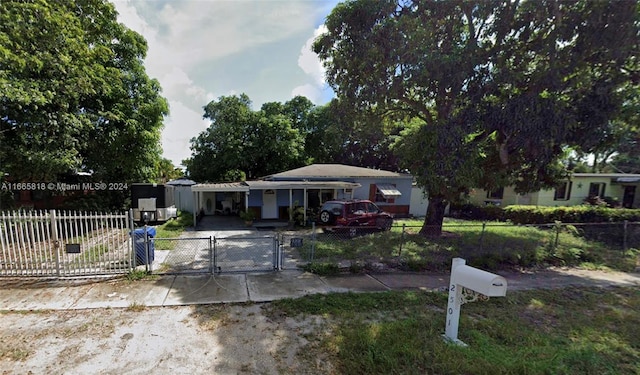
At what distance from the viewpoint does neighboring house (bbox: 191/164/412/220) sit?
14.9 m

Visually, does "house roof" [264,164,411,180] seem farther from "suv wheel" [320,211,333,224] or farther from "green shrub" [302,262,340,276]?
"green shrub" [302,262,340,276]

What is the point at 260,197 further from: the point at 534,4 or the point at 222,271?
the point at 534,4

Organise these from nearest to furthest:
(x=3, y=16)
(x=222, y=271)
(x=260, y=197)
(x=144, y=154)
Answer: (x=3, y=16) < (x=222, y=271) < (x=144, y=154) < (x=260, y=197)

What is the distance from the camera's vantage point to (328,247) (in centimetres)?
910

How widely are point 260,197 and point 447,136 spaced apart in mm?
10804

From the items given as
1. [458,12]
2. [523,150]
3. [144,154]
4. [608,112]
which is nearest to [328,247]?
[523,150]

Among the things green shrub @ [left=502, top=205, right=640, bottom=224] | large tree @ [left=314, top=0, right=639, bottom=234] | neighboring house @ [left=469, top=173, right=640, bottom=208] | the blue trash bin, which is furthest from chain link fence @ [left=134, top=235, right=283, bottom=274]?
neighboring house @ [left=469, top=173, right=640, bottom=208]

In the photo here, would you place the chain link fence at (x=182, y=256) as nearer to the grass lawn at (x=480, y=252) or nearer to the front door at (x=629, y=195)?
the grass lawn at (x=480, y=252)

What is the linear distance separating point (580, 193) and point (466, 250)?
19223 millimetres

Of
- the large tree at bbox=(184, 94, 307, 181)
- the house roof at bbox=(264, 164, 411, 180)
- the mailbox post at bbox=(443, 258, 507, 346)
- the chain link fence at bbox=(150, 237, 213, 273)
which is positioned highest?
the large tree at bbox=(184, 94, 307, 181)

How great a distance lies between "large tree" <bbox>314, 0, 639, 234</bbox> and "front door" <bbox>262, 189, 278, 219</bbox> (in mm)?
8567

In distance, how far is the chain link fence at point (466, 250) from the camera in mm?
7566

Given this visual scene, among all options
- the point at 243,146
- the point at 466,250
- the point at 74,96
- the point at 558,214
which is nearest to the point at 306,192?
the point at 466,250

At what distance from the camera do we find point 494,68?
852 cm
